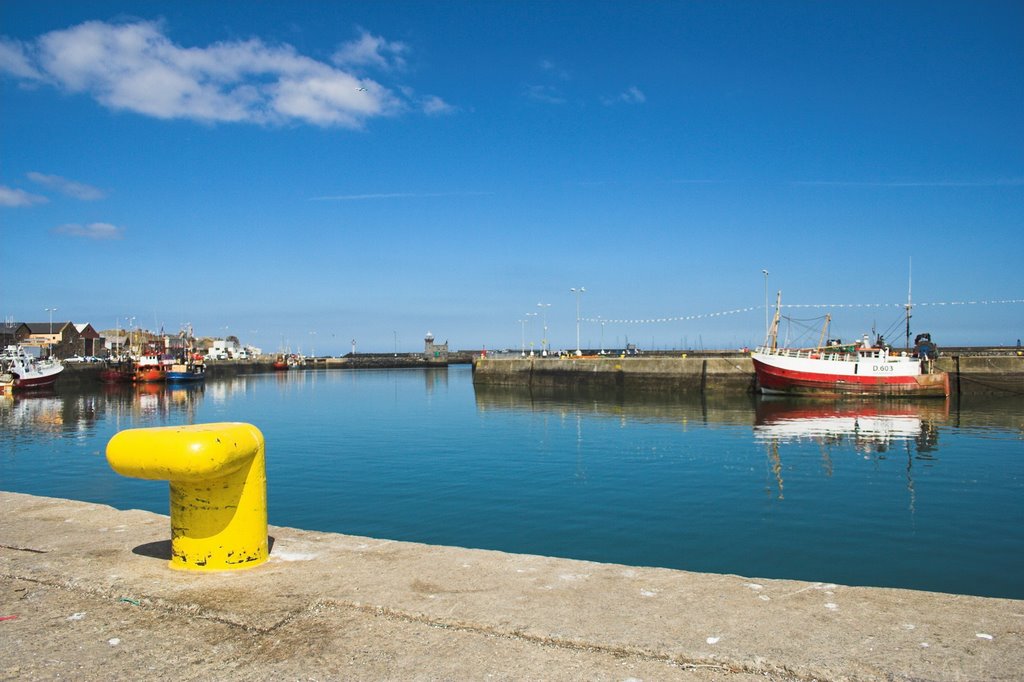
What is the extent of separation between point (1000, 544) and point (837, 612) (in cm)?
857

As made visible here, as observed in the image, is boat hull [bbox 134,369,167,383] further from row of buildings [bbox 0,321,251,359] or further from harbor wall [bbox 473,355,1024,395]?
harbor wall [bbox 473,355,1024,395]

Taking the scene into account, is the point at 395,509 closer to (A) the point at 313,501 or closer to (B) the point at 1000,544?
(A) the point at 313,501

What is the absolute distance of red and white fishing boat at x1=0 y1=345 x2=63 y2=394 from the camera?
58444 millimetres

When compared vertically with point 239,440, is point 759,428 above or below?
below

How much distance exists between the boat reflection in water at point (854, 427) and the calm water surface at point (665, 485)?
0.45 feet

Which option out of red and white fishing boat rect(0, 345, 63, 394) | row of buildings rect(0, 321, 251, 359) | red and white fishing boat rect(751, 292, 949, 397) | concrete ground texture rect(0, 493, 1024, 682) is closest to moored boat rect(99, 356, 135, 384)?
red and white fishing boat rect(0, 345, 63, 394)

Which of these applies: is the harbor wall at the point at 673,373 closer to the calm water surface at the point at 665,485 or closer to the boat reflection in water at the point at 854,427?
the boat reflection in water at the point at 854,427

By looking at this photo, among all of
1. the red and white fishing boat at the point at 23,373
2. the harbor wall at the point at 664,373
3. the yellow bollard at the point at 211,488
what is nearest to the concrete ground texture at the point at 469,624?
the yellow bollard at the point at 211,488

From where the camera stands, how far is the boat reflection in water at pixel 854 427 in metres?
21.0

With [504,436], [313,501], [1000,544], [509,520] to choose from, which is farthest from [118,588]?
[504,436]

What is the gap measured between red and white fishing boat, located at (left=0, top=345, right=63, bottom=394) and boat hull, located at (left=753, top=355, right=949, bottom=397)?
56164 mm

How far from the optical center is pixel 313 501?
14281 millimetres

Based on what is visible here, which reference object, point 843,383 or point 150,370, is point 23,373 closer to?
point 150,370

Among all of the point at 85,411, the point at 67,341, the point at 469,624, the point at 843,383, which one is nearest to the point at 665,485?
the point at 469,624
